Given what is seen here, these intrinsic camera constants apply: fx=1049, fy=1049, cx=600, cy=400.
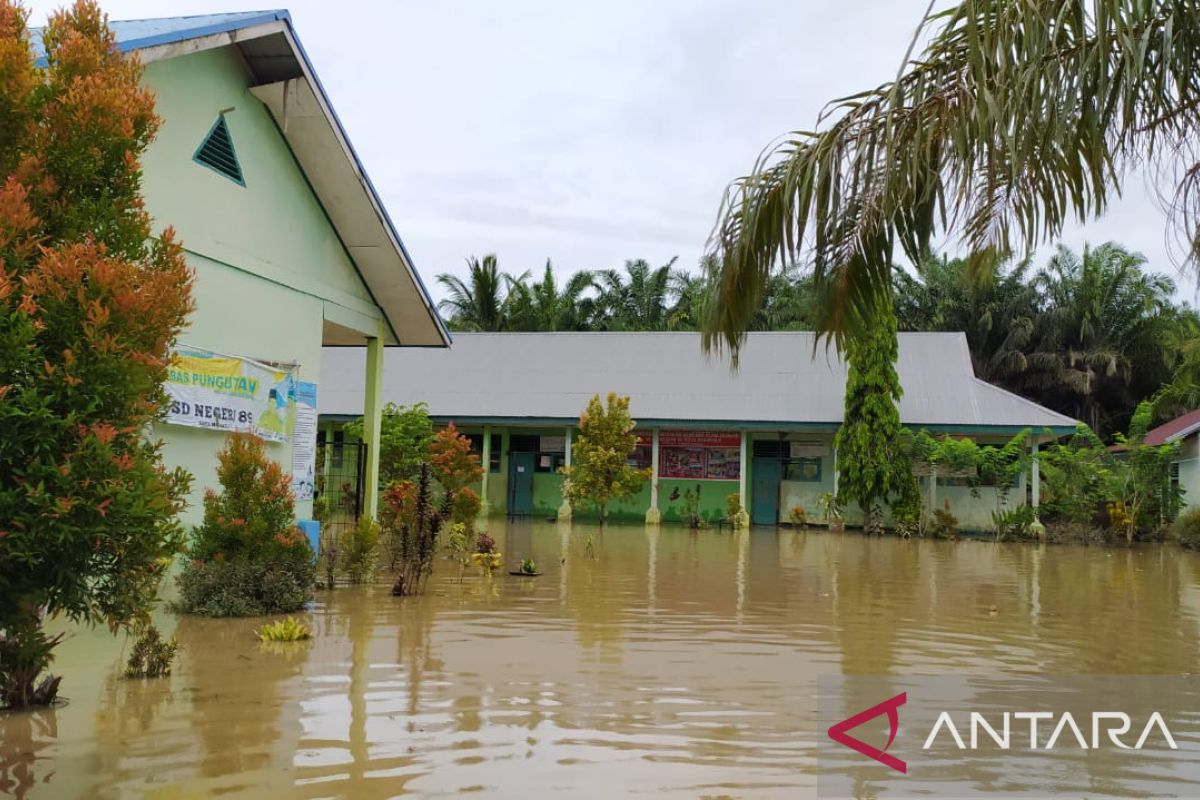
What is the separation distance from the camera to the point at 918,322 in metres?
42.7

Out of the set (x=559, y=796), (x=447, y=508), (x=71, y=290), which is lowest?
(x=559, y=796)

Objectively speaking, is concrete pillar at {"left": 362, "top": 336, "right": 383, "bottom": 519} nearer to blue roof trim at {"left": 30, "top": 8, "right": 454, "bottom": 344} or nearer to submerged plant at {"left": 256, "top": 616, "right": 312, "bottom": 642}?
blue roof trim at {"left": 30, "top": 8, "right": 454, "bottom": 344}

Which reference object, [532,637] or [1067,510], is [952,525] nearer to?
[1067,510]

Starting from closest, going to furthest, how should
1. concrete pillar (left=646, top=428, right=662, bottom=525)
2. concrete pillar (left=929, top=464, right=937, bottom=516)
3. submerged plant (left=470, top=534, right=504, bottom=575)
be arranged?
1. submerged plant (left=470, top=534, right=504, bottom=575)
2. concrete pillar (left=929, top=464, right=937, bottom=516)
3. concrete pillar (left=646, top=428, right=662, bottom=525)

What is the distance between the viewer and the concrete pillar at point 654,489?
27.4m

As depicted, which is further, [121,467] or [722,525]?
[722,525]

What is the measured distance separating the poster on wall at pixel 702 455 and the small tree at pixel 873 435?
3610 millimetres

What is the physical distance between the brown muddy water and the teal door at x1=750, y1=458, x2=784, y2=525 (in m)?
14.1

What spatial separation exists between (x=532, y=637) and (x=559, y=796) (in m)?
4.24

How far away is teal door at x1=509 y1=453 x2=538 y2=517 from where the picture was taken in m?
30.1

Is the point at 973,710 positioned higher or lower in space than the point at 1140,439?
lower

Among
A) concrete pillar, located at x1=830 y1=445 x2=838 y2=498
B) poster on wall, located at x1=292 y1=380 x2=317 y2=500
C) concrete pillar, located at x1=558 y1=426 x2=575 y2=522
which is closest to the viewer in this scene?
poster on wall, located at x1=292 y1=380 x2=317 y2=500

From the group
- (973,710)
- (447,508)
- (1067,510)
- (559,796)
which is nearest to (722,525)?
(1067,510)

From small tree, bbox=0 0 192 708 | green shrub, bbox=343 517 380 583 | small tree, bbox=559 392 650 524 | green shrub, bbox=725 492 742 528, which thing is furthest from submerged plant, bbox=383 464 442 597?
green shrub, bbox=725 492 742 528
